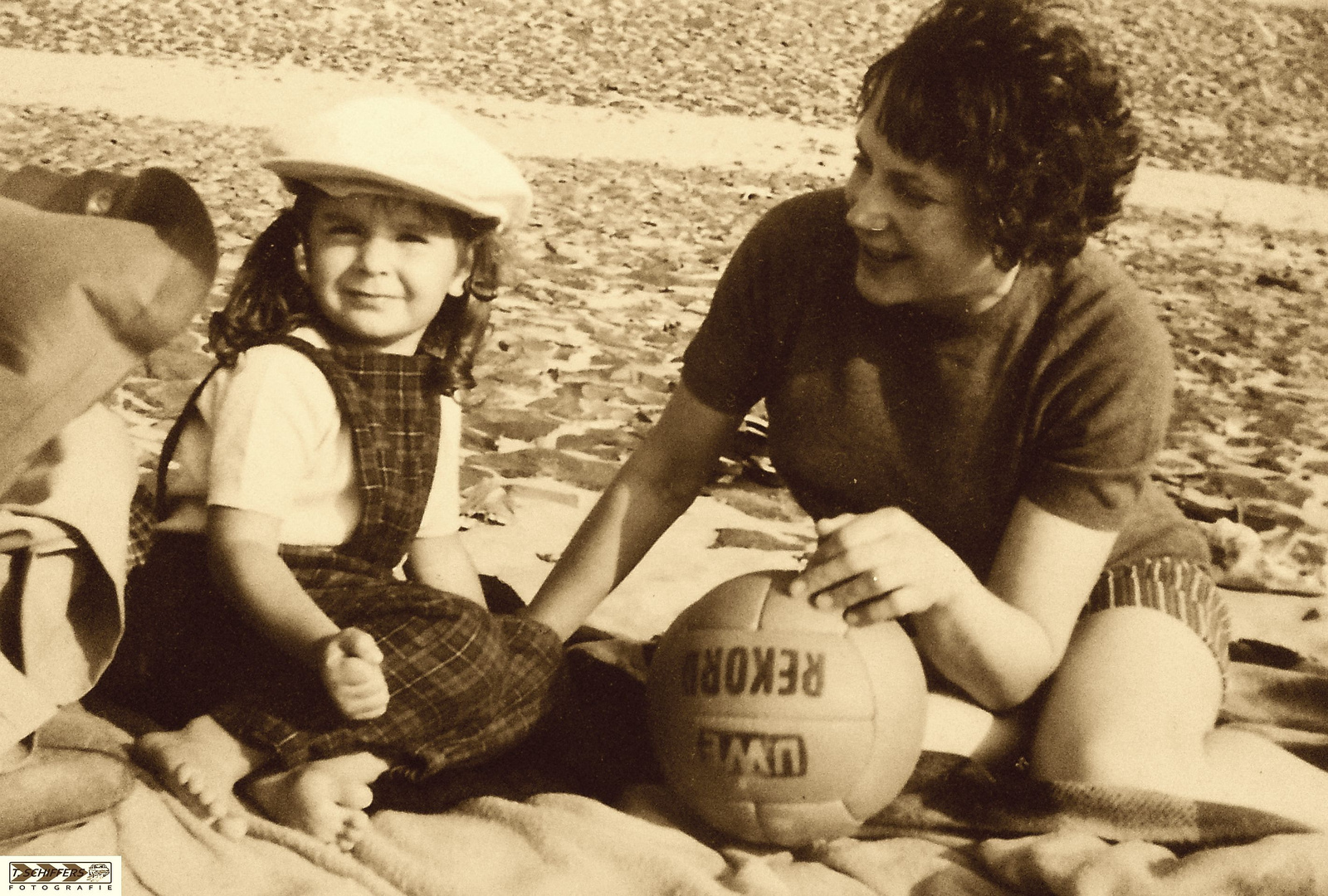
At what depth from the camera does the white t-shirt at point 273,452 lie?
2.57 metres

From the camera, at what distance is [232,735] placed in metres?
2.52

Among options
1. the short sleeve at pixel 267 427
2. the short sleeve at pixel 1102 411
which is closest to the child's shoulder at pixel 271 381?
the short sleeve at pixel 267 427

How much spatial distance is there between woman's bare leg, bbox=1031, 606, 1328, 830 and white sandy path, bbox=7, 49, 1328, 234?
9.96 metres

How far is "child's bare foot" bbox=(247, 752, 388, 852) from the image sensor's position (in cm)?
238

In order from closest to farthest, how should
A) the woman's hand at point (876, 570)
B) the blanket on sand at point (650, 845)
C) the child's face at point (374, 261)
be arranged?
the blanket on sand at point (650, 845) < the woman's hand at point (876, 570) < the child's face at point (374, 261)

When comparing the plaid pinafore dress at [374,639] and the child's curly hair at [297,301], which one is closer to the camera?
the plaid pinafore dress at [374,639]

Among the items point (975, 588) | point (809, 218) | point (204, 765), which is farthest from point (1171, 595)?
point (204, 765)

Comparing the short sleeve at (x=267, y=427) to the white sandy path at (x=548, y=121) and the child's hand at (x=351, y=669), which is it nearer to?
the child's hand at (x=351, y=669)

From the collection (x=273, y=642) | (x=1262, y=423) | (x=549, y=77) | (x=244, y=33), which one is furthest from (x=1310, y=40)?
(x=273, y=642)

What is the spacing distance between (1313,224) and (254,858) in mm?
11976

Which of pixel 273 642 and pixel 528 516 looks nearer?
pixel 273 642

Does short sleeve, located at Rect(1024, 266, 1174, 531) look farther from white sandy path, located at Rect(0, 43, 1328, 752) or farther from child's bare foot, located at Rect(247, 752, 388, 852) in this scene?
white sandy path, located at Rect(0, 43, 1328, 752)

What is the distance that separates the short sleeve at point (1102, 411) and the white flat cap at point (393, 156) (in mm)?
1130

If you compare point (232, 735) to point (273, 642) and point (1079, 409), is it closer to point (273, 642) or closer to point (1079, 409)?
point (273, 642)
